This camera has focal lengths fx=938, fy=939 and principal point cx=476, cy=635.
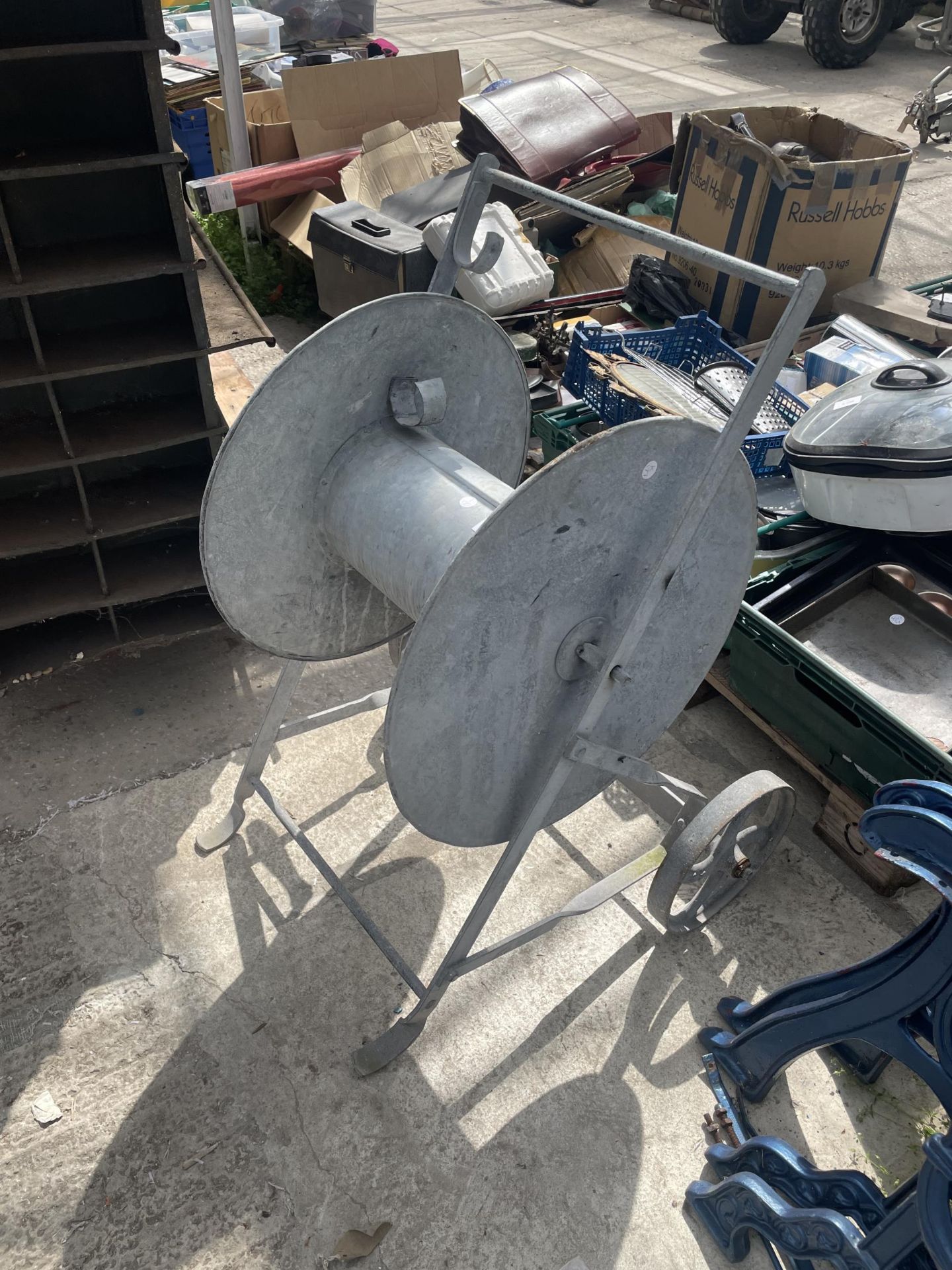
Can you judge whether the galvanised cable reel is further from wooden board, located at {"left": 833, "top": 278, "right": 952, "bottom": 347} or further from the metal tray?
wooden board, located at {"left": 833, "top": 278, "right": 952, "bottom": 347}

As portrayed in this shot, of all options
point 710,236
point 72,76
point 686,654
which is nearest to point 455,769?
point 686,654

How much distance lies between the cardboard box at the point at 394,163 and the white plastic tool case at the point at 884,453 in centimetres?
352

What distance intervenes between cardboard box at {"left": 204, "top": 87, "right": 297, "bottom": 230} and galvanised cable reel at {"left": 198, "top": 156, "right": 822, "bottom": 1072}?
14.3 ft

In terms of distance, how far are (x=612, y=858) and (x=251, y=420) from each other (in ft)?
5.60

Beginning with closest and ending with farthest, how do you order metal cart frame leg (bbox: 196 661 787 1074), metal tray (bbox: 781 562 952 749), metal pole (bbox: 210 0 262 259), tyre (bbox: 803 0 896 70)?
metal cart frame leg (bbox: 196 661 787 1074)
metal tray (bbox: 781 562 952 749)
metal pole (bbox: 210 0 262 259)
tyre (bbox: 803 0 896 70)

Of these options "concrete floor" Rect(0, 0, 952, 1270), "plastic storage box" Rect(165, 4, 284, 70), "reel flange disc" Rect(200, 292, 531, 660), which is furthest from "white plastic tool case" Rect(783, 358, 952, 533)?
"plastic storage box" Rect(165, 4, 284, 70)

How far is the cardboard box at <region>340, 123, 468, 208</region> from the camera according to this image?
18.4ft

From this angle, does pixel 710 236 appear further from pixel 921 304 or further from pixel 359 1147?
pixel 359 1147

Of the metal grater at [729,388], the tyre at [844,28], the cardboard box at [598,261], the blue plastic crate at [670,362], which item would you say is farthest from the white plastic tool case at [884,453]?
the tyre at [844,28]

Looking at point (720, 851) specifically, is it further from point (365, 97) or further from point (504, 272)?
point (365, 97)

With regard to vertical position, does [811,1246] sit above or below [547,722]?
below

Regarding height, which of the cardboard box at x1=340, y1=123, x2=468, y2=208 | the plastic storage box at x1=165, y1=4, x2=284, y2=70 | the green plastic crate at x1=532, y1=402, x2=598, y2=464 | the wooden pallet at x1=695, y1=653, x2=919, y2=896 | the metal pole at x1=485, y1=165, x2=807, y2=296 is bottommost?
the wooden pallet at x1=695, y1=653, x2=919, y2=896

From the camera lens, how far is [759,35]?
1149cm

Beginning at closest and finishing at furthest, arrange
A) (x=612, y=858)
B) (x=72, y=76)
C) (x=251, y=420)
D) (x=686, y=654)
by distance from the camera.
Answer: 1. (x=251, y=420)
2. (x=686, y=654)
3. (x=72, y=76)
4. (x=612, y=858)
